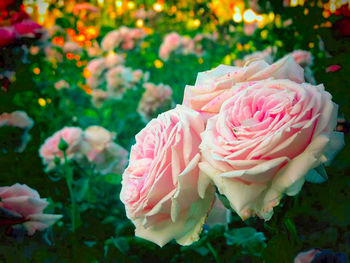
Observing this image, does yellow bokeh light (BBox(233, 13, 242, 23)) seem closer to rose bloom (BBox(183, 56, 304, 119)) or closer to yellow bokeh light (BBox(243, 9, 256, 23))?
yellow bokeh light (BBox(243, 9, 256, 23))

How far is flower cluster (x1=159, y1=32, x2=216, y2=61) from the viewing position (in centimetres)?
225

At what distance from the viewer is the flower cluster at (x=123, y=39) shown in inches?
86.9

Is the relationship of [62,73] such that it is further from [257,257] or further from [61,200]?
[257,257]

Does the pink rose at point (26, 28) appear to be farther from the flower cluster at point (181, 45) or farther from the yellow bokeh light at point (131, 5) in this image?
the yellow bokeh light at point (131, 5)

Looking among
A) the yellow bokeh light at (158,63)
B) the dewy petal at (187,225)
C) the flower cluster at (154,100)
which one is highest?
the dewy petal at (187,225)

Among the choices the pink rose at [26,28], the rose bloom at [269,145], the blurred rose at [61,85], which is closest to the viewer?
the rose bloom at [269,145]

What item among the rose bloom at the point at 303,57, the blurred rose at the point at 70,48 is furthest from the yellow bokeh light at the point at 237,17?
the rose bloom at the point at 303,57

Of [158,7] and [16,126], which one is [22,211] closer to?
[16,126]

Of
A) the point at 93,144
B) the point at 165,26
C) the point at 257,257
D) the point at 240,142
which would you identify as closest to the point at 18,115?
the point at 93,144

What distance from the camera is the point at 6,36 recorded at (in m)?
1.19

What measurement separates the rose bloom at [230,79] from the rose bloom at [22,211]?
1.18 ft

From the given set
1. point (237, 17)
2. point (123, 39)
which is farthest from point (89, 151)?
point (237, 17)

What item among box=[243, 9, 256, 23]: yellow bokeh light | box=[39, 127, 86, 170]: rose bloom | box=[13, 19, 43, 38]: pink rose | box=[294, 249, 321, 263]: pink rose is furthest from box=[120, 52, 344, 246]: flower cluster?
box=[243, 9, 256, 23]: yellow bokeh light

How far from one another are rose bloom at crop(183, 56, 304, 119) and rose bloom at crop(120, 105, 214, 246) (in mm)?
22
